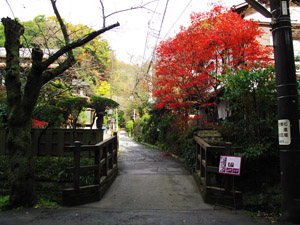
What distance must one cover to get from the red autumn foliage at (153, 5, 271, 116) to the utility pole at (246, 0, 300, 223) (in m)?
4.82

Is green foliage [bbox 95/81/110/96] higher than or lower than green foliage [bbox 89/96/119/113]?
higher

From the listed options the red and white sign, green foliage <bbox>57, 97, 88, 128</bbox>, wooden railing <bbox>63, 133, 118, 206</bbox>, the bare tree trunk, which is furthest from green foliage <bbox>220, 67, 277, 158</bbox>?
green foliage <bbox>57, 97, 88, 128</bbox>

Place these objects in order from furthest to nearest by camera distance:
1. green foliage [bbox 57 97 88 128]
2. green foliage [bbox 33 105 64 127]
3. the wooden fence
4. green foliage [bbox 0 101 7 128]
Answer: green foliage [bbox 33 105 64 127], green foliage [bbox 57 97 88 128], green foliage [bbox 0 101 7 128], the wooden fence

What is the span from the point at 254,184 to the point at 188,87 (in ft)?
18.3

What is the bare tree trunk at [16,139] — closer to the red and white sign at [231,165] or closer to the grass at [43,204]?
the grass at [43,204]

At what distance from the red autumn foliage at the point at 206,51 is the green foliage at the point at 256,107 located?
10.1 feet

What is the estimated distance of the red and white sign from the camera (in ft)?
15.0

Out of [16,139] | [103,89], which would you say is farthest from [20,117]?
[103,89]

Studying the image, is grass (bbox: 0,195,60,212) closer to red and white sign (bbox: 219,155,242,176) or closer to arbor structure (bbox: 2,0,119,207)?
arbor structure (bbox: 2,0,119,207)

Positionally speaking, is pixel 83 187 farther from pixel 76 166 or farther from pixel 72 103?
pixel 72 103

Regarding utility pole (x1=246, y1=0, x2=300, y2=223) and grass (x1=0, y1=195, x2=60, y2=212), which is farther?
grass (x1=0, y1=195, x2=60, y2=212)

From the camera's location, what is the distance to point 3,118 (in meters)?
8.33

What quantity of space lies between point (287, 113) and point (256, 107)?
2.14 m

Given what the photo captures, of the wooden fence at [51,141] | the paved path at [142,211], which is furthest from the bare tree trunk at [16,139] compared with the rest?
the wooden fence at [51,141]
